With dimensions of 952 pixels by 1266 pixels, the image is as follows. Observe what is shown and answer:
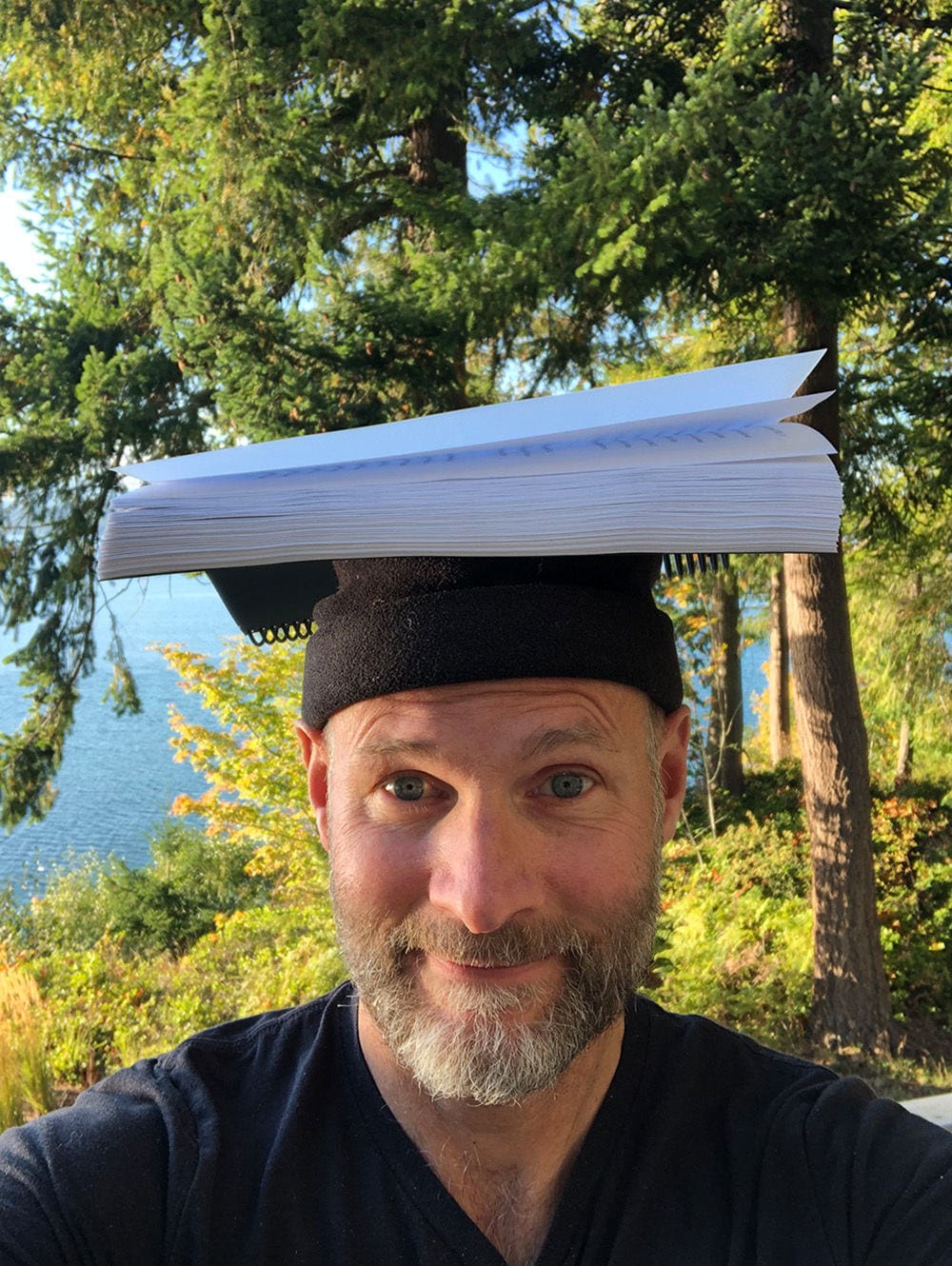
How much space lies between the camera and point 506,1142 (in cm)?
127

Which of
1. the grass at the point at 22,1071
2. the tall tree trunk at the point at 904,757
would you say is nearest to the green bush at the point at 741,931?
the tall tree trunk at the point at 904,757

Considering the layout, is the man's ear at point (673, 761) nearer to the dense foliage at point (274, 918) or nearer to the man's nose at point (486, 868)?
the man's nose at point (486, 868)

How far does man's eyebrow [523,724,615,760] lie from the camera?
1.19m

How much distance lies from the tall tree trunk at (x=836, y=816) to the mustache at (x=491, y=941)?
654 centimetres

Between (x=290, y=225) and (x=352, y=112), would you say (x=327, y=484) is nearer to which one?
(x=290, y=225)

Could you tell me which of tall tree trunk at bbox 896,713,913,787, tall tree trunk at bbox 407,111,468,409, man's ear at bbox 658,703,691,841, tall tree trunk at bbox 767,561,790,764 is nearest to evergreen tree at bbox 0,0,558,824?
tall tree trunk at bbox 407,111,468,409

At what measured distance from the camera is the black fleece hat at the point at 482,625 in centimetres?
120

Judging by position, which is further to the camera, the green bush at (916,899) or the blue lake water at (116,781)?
the blue lake water at (116,781)

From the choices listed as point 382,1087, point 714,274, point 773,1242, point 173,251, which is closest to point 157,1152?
point 382,1087

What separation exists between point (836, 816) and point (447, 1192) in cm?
697

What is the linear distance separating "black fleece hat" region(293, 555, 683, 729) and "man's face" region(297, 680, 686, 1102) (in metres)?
0.03

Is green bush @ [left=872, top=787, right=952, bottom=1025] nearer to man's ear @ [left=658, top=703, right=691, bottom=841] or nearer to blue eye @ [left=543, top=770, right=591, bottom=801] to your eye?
man's ear @ [left=658, top=703, right=691, bottom=841]

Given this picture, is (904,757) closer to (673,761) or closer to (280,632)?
(673,761)

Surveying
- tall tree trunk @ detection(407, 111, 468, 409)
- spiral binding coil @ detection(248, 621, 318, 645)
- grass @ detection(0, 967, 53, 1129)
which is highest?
tall tree trunk @ detection(407, 111, 468, 409)
